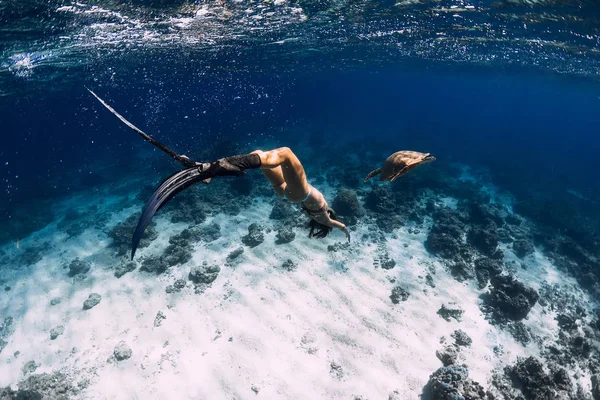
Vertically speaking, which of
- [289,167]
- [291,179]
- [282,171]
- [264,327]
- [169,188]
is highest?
[169,188]

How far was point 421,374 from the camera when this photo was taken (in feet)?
26.6

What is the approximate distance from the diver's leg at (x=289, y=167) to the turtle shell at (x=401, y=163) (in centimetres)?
123

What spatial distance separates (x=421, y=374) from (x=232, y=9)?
15570 millimetres

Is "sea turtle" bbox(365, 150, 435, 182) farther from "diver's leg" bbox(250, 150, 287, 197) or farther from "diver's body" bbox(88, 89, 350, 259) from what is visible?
"diver's leg" bbox(250, 150, 287, 197)

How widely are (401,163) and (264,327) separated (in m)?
7.97

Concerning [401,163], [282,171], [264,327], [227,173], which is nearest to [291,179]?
[282,171]

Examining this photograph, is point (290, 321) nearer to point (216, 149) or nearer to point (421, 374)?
point (421, 374)

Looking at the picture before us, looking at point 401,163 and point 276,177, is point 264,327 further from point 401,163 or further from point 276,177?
point 401,163

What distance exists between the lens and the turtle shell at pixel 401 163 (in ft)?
12.2

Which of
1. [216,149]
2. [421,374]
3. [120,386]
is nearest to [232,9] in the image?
[216,149]

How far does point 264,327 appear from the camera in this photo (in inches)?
372

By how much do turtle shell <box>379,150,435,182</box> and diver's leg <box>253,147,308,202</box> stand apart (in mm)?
1227

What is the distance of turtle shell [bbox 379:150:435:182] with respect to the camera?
3.73 m

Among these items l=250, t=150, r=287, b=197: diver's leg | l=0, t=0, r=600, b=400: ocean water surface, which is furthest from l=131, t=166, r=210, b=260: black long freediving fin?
l=0, t=0, r=600, b=400: ocean water surface
